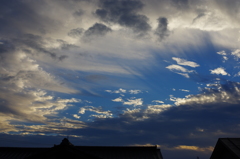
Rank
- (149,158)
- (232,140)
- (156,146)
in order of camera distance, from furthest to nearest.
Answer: (156,146)
(149,158)
(232,140)

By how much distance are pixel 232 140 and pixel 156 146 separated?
1243 cm

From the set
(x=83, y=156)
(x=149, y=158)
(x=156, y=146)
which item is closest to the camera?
(x=83, y=156)

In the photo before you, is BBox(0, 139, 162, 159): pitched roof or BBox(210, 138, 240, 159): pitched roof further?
BBox(0, 139, 162, 159): pitched roof

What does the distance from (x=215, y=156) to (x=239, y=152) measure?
518 cm

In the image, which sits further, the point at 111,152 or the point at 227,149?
the point at 111,152

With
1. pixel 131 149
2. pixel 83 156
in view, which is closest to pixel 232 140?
pixel 131 149

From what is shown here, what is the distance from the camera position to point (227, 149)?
25.4 meters

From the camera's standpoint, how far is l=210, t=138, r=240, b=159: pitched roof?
23.9 m

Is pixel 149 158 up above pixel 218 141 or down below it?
below

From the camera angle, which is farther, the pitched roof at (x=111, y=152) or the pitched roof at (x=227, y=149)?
the pitched roof at (x=111, y=152)

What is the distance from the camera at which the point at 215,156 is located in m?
27.9

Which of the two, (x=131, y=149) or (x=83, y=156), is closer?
(x=83, y=156)

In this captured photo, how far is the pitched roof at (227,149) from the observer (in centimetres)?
2386

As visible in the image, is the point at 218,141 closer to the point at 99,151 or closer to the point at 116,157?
the point at 116,157
